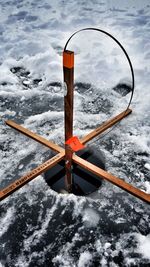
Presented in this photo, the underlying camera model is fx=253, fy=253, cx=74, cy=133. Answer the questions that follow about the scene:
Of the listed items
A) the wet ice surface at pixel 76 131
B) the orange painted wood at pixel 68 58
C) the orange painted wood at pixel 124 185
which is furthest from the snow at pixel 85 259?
the orange painted wood at pixel 68 58

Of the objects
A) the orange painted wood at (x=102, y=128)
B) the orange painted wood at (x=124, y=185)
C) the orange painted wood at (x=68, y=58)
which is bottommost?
the orange painted wood at (x=124, y=185)

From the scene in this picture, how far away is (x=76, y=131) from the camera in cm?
212

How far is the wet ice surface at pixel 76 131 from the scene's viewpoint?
1.37m

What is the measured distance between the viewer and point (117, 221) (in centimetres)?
148

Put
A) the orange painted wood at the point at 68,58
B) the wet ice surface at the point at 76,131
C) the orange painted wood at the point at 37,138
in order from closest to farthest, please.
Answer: the orange painted wood at the point at 68,58
the wet ice surface at the point at 76,131
the orange painted wood at the point at 37,138

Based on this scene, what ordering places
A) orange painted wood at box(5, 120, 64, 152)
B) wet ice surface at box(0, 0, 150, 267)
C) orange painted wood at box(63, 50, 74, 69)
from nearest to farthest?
orange painted wood at box(63, 50, 74, 69), wet ice surface at box(0, 0, 150, 267), orange painted wood at box(5, 120, 64, 152)

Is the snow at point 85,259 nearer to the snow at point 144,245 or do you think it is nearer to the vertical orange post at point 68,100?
the snow at point 144,245

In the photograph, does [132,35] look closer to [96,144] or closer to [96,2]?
[96,2]

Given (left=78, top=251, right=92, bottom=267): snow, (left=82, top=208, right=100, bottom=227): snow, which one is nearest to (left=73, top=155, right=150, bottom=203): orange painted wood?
(left=82, top=208, right=100, bottom=227): snow

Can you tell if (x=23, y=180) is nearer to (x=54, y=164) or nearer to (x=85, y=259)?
(x=54, y=164)

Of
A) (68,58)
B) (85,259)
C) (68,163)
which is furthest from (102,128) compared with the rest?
(85,259)

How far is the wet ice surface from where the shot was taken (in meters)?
1.37

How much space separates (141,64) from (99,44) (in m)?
0.70

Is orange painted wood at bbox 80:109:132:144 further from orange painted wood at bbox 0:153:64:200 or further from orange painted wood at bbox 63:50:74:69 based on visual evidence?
orange painted wood at bbox 63:50:74:69
